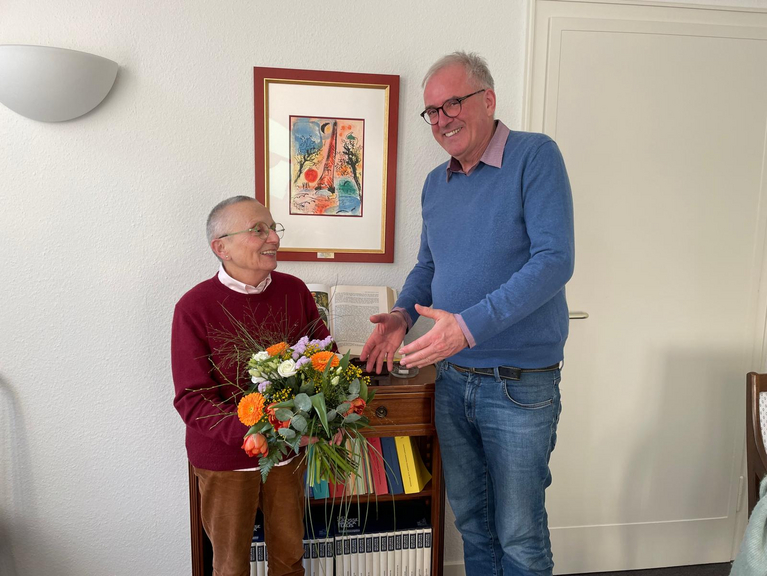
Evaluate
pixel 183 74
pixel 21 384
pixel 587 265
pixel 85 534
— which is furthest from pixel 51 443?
pixel 587 265

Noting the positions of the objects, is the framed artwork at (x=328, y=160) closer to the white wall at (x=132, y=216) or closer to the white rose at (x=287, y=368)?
the white wall at (x=132, y=216)

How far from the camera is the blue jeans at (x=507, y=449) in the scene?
145cm

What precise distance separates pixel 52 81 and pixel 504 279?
1.60 m

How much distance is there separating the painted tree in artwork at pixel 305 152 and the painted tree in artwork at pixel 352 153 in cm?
10

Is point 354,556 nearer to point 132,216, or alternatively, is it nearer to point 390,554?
point 390,554

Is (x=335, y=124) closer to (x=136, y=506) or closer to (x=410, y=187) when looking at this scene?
(x=410, y=187)

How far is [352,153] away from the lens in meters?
1.98

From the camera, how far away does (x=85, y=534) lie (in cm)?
202

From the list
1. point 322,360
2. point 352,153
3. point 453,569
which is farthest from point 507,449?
point 352,153

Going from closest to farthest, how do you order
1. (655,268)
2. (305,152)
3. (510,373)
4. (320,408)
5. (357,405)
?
(320,408), (357,405), (510,373), (305,152), (655,268)

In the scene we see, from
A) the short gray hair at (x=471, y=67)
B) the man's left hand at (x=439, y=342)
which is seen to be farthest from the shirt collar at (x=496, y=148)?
the man's left hand at (x=439, y=342)

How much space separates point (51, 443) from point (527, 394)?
1.80m

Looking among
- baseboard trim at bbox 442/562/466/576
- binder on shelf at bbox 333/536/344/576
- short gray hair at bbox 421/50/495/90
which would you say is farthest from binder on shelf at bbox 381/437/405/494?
short gray hair at bbox 421/50/495/90

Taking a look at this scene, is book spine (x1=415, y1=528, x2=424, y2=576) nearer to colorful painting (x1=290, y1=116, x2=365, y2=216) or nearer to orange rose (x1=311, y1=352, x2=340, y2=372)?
orange rose (x1=311, y1=352, x2=340, y2=372)
